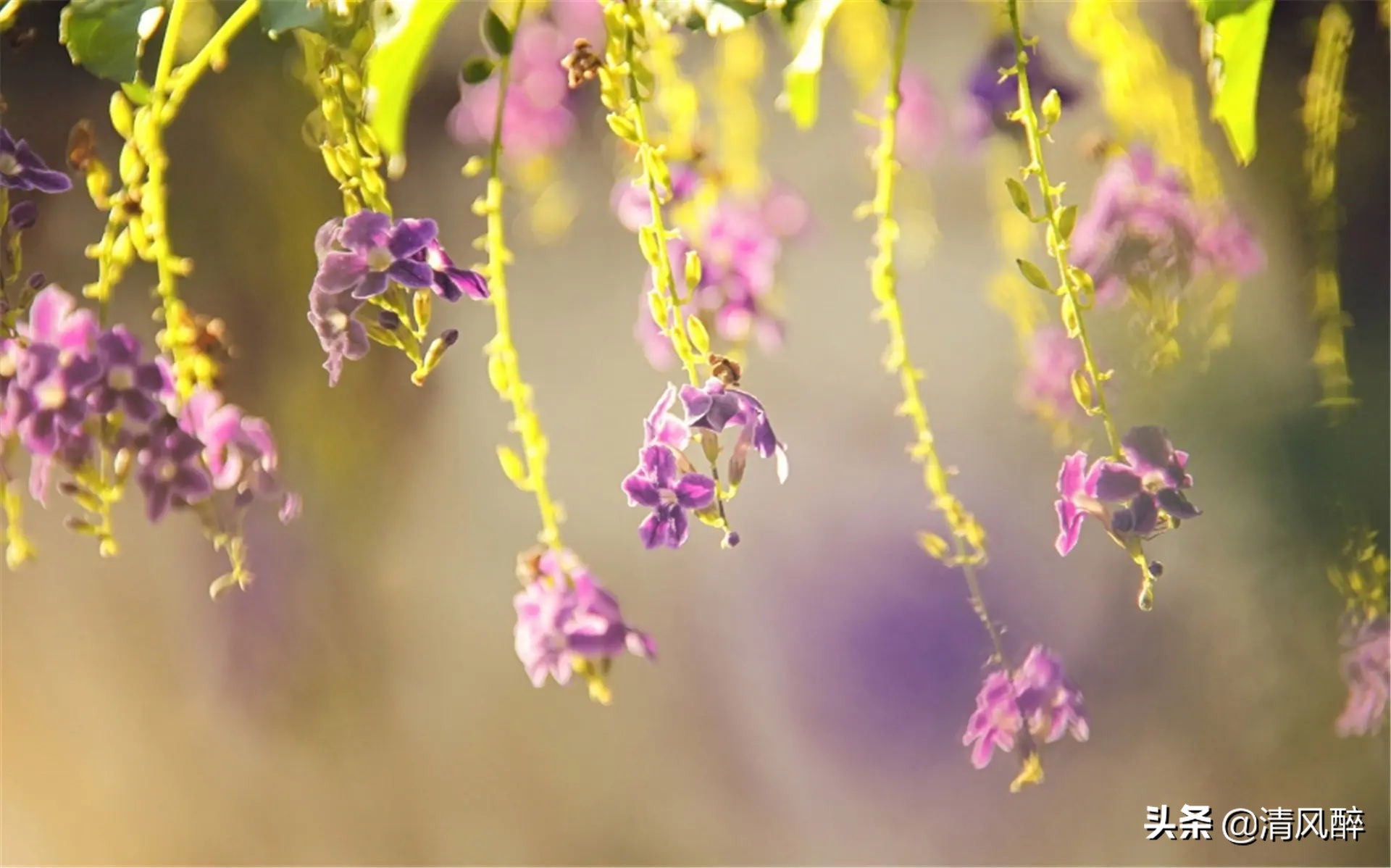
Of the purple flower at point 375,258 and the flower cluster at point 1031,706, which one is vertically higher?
the purple flower at point 375,258

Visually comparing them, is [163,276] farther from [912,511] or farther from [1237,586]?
[1237,586]

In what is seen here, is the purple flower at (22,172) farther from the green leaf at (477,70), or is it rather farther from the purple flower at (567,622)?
the purple flower at (567,622)

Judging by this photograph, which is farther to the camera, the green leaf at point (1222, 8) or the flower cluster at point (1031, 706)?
the flower cluster at point (1031, 706)

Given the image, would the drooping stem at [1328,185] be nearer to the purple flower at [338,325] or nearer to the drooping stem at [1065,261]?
the drooping stem at [1065,261]

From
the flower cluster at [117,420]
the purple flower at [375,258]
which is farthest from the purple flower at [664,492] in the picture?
the flower cluster at [117,420]

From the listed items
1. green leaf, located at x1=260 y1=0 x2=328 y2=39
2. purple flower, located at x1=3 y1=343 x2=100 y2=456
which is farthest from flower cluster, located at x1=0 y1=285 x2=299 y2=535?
green leaf, located at x1=260 y1=0 x2=328 y2=39

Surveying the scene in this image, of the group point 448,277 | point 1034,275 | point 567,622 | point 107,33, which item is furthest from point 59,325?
point 1034,275

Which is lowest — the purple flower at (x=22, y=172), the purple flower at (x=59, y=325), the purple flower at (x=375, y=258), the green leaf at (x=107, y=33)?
the purple flower at (x=59, y=325)
